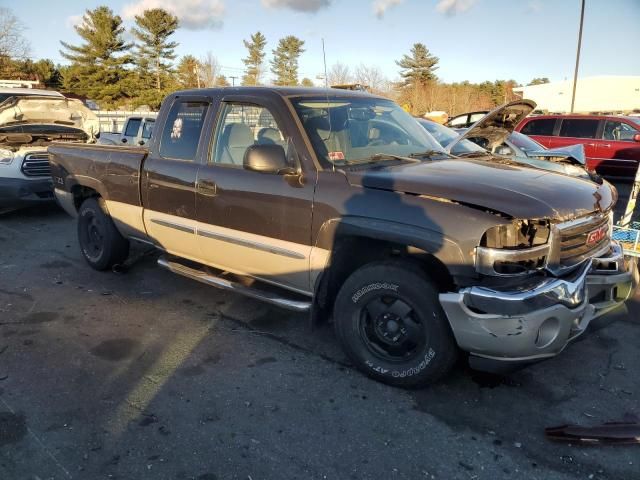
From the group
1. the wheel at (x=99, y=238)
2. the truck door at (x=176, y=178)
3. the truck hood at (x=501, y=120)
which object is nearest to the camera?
the truck door at (x=176, y=178)

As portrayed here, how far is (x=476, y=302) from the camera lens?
9.43ft

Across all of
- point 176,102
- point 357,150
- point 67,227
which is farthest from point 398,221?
point 67,227

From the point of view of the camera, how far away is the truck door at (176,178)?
4.45m

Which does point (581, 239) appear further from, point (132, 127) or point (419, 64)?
point (419, 64)

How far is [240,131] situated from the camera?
421 cm

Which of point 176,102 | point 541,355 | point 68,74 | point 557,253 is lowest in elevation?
point 541,355

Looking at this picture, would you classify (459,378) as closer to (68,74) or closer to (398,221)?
(398,221)

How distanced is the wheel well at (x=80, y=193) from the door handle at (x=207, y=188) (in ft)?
6.68

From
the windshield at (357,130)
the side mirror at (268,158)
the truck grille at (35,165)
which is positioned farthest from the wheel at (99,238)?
the truck grille at (35,165)

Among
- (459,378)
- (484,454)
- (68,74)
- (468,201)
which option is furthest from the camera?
(68,74)

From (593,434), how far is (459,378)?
0.90 meters

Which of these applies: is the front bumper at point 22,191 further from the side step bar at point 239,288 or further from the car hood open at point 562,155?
the car hood open at point 562,155

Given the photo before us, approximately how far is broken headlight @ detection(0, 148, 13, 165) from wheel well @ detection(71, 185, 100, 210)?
333cm

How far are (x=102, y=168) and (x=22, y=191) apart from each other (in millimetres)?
3985
